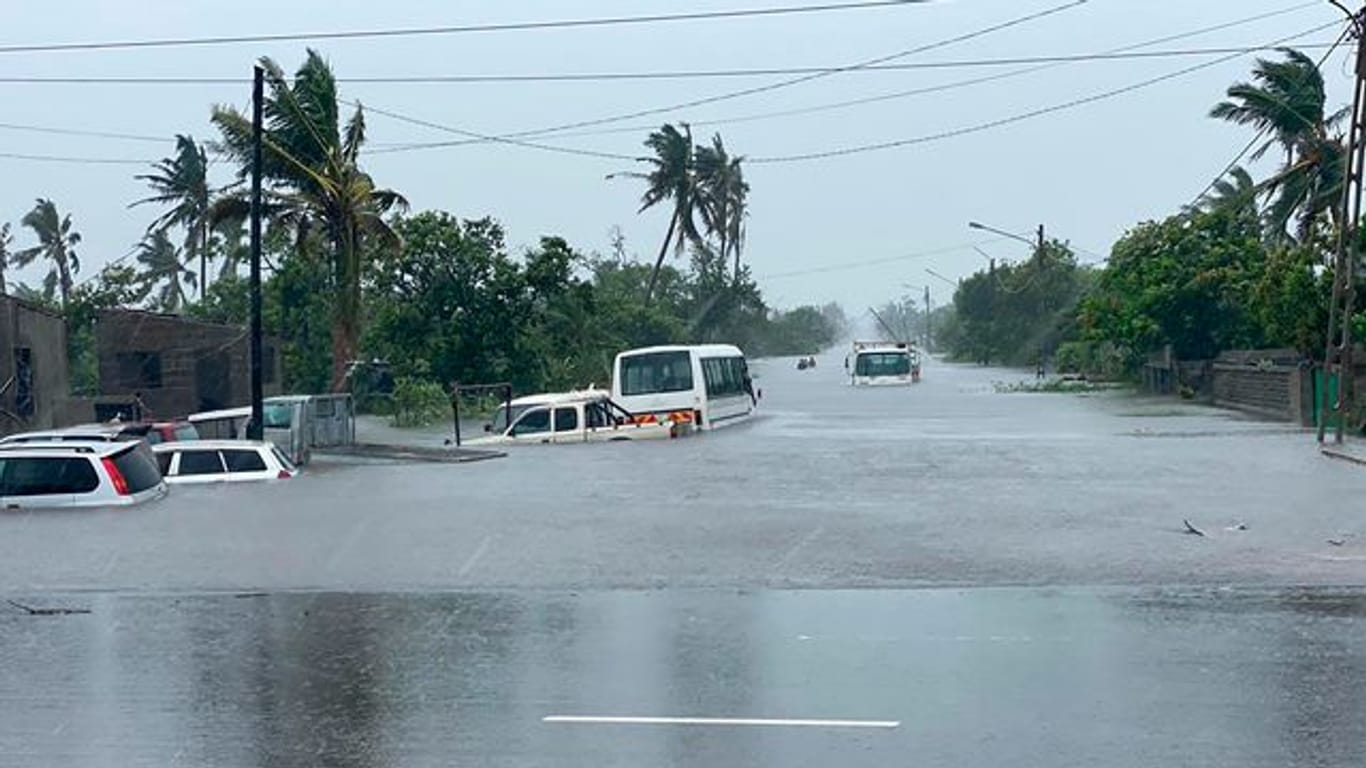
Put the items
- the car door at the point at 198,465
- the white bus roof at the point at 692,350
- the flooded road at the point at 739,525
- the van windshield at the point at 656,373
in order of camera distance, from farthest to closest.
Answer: the white bus roof at the point at 692,350, the van windshield at the point at 656,373, the car door at the point at 198,465, the flooded road at the point at 739,525

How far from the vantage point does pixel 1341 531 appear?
16.9 meters

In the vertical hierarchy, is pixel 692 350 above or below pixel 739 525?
above

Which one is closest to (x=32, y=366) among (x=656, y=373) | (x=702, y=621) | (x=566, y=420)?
(x=566, y=420)

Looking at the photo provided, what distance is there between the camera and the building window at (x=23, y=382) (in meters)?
35.4

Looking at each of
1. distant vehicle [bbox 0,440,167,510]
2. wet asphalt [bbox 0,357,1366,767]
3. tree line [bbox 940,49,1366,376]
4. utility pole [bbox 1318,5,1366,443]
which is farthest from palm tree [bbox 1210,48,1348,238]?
distant vehicle [bbox 0,440,167,510]

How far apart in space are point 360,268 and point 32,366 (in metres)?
7.84

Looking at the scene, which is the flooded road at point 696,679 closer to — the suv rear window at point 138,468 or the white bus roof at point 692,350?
the suv rear window at point 138,468


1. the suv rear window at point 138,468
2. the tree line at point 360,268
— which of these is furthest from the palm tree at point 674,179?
the suv rear window at point 138,468

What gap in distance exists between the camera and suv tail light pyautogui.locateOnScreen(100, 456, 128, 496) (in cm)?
1830

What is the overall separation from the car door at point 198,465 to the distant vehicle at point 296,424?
7.16 metres

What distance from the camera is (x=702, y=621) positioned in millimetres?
12273

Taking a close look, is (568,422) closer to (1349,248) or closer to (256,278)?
(256,278)

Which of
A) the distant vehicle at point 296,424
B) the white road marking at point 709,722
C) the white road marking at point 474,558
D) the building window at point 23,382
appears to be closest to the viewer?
the white road marking at point 709,722

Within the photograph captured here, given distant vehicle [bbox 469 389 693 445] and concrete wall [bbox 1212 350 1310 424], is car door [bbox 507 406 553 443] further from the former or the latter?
concrete wall [bbox 1212 350 1310 424]
